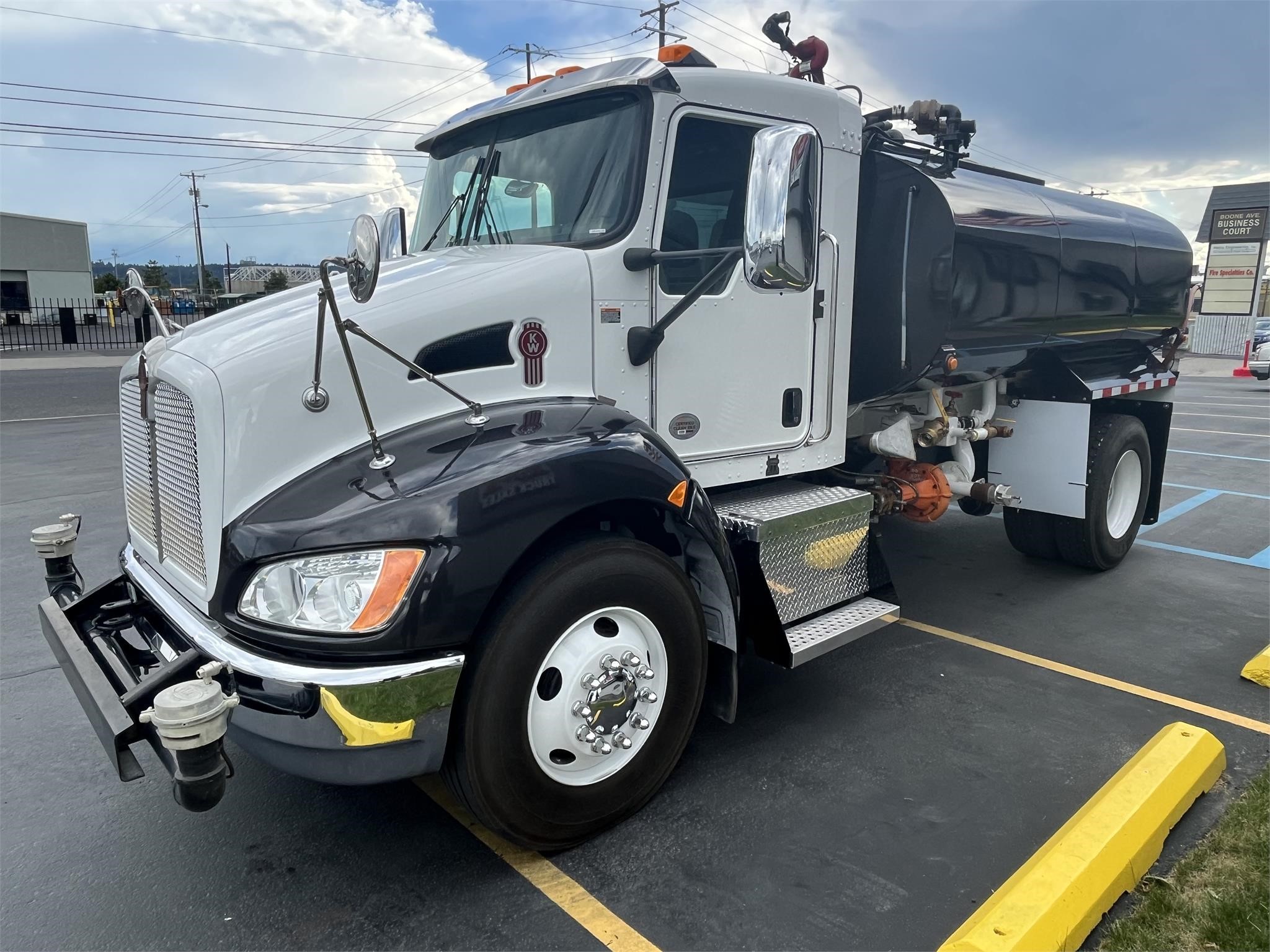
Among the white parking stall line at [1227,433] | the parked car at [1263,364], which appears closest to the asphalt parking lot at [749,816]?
the white parking stall line at [1227,433]

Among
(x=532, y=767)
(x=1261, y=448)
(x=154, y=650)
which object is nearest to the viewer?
(x=532, y=767)

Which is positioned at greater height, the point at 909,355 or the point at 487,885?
the point at 909,355

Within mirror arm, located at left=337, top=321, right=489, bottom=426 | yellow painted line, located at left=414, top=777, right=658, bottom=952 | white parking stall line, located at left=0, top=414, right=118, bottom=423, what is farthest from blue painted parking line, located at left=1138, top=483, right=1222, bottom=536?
white parking stall line, located at left=0, top=414, right=118, bottom=423

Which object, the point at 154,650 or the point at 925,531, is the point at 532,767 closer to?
the point at 154,650

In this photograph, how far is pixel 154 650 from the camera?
116 inches

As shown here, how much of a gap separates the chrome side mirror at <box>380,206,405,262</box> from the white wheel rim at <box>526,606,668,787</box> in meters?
2.41

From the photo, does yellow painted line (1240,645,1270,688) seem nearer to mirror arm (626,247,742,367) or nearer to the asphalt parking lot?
the asphalt parking lot

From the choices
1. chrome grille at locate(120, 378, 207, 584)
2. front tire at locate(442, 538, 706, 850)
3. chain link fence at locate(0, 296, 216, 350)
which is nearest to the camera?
front tire at locate(442, 538, 706, 850)

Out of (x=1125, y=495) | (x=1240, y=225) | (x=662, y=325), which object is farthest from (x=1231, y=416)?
(x=1240, y=225)

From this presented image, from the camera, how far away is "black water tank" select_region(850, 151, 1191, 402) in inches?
174

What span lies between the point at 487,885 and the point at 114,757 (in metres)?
1.16

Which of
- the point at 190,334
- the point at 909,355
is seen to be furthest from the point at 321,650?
the point at 909,355

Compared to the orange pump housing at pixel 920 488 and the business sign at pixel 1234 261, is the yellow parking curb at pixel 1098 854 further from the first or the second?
the business sign at pixel 1234 261

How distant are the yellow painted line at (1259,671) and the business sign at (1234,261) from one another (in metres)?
31.3
